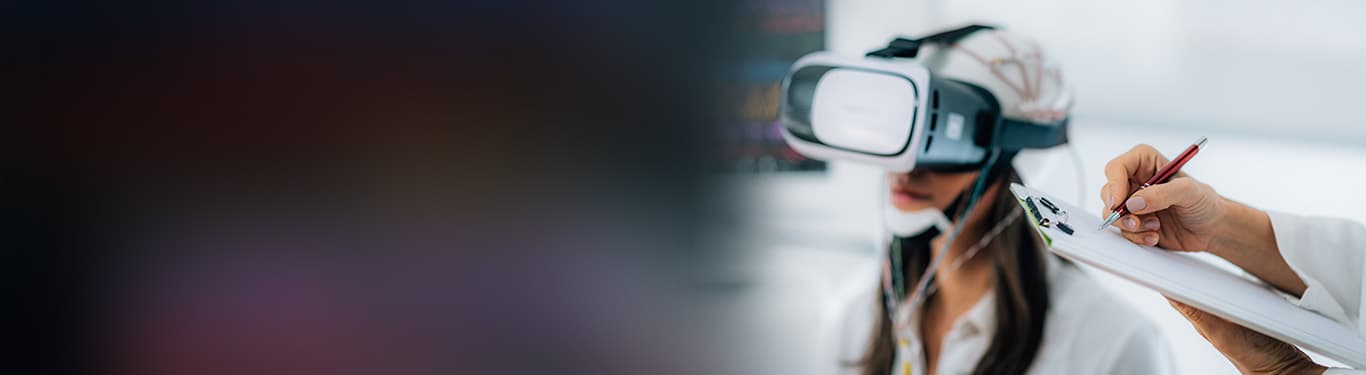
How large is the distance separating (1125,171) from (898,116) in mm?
218

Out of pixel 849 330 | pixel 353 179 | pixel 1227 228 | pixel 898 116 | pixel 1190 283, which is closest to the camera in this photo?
pixel 1190 283

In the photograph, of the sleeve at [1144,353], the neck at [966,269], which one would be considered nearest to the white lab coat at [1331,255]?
the sleeve at [1144,353]

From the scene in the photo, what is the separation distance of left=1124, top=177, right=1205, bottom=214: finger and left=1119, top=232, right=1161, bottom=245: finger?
0.09 ft

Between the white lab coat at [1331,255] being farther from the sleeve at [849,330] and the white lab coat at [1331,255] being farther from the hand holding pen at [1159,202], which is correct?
the sleeve at [849,330]

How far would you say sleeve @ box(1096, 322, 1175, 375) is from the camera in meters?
0.86

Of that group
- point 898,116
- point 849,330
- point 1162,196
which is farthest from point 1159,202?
point 849,330

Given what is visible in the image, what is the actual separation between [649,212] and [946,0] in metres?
0.64

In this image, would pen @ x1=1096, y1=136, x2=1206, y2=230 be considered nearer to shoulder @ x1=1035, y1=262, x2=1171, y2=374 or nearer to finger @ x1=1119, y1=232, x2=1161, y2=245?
finger @ x1=1119, y1=232, x2=1161, y2=245

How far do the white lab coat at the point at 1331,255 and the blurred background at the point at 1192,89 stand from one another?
0.13 meters

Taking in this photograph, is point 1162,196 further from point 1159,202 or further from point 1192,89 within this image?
point 1192,89

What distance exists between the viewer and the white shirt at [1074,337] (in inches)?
34.0

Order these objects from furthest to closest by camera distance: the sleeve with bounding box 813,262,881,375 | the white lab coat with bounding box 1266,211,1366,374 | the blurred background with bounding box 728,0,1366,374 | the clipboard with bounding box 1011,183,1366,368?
the sleeve with bounding box 813,262,881,375, the blurred background with bounding box 728,0,1366,374, the white lab coat with bounding box 1266,211,1366,374, the clipboard with bounding box 1011,183,1366,368

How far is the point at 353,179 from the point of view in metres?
1.53

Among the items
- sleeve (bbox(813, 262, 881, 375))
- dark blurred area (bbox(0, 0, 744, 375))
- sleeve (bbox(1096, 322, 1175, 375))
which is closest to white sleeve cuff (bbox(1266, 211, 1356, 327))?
sleeve (bbox(1096, 322, 1175, 375))
